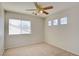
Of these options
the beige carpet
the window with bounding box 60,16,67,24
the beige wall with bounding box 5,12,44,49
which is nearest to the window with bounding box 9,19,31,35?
the beige wall with bounding box 5,12,44,49

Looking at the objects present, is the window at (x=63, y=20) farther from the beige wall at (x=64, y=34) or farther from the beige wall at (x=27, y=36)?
the beige wall at (x=27, y=36)

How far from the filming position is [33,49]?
231 centimetres

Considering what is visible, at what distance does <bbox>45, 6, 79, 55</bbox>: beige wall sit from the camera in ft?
7.67

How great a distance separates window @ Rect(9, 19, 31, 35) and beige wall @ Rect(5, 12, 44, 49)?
0.26ft

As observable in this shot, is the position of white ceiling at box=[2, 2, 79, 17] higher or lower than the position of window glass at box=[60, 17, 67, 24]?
higher

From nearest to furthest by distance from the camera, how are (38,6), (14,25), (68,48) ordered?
(38,6) → (14,25) → (68,48)

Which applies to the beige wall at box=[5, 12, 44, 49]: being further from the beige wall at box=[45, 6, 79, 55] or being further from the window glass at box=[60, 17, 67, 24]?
the window glass at box=[60, 17, 67, 24]

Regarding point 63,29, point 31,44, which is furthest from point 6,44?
point 63,29

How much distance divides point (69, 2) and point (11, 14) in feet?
3.74

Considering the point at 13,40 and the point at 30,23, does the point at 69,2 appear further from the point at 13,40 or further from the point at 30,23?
the point at 13,40

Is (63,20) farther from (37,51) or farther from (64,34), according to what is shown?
(37,51)

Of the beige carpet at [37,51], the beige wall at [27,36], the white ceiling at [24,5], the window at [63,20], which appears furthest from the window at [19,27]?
the window at [63,20]

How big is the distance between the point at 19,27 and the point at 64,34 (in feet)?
3.64

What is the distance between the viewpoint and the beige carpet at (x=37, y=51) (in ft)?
Result: 6.62
